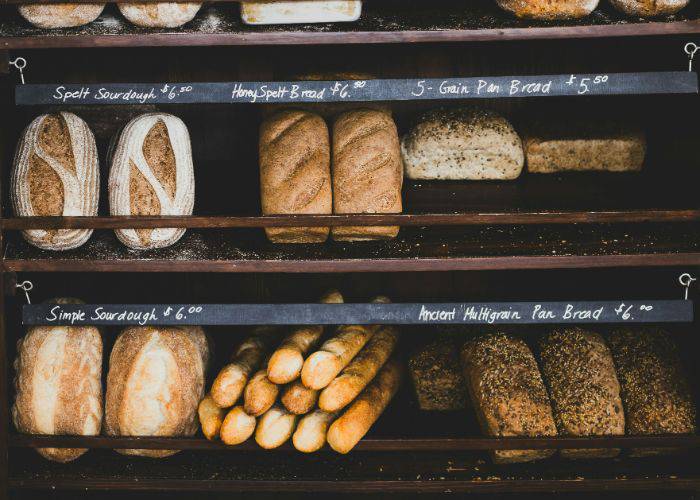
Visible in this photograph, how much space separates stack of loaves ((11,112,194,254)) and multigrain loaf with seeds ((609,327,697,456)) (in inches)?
49.1

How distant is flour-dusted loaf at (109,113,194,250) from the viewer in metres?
1.54

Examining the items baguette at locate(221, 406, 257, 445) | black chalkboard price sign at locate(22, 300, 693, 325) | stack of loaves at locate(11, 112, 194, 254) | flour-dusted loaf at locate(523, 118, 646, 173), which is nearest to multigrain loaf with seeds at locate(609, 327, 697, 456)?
black chalkboard price sign at locate(22, 300, 693, 325)

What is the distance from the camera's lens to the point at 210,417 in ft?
5.12

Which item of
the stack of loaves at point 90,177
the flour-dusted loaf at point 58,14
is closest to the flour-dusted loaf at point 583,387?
the stack of loaves at point 90,177

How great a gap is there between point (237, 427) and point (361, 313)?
41 cm

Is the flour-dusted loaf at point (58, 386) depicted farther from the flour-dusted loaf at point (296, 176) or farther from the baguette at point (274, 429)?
the flour-dusted loaf at point (296, 176)

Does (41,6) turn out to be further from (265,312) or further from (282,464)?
(282,464)

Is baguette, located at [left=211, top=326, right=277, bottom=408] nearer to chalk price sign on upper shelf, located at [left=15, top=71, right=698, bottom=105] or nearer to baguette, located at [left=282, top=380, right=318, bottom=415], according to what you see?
baguette, located at [left=282, top=380, right=318, bottom=415]

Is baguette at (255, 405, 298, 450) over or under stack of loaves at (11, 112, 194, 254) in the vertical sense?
under

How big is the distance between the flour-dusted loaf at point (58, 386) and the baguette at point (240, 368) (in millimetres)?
333

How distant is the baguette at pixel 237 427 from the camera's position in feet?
4.96

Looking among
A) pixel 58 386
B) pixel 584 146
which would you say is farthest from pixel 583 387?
pixel 58 386

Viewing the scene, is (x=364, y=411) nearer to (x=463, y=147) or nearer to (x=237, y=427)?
(x=237, y=427)

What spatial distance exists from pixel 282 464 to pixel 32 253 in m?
0.83
